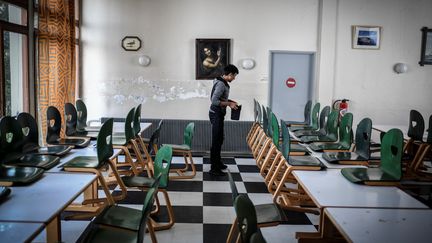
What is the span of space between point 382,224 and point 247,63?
193 inches

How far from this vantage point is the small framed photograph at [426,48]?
22.7 feet

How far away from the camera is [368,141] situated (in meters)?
3.77

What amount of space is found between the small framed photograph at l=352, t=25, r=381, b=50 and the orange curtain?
4475 mm

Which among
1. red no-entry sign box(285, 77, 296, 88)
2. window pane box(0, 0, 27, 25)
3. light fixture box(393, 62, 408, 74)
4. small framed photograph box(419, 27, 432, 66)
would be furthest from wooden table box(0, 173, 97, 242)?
small framed photograph box(419, 27, 432, 66)

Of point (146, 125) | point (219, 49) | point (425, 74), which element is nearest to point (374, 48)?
point (425, 74)

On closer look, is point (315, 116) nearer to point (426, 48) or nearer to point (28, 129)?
point (426, 48)

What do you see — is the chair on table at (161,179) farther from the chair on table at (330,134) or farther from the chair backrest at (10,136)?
the chair on table at (330,134)

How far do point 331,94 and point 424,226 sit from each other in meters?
5.04

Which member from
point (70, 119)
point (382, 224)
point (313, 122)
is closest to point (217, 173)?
point (313, 122)

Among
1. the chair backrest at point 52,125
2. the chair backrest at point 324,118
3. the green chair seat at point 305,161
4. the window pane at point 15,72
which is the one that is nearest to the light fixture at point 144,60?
the window pane at point 15,72

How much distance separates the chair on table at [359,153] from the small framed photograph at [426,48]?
3.85 meters

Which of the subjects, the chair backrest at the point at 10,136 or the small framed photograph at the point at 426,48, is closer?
the chair backrest at the point at 10,136

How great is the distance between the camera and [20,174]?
9.16 ft

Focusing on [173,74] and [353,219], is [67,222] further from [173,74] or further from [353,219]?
[173,74]
